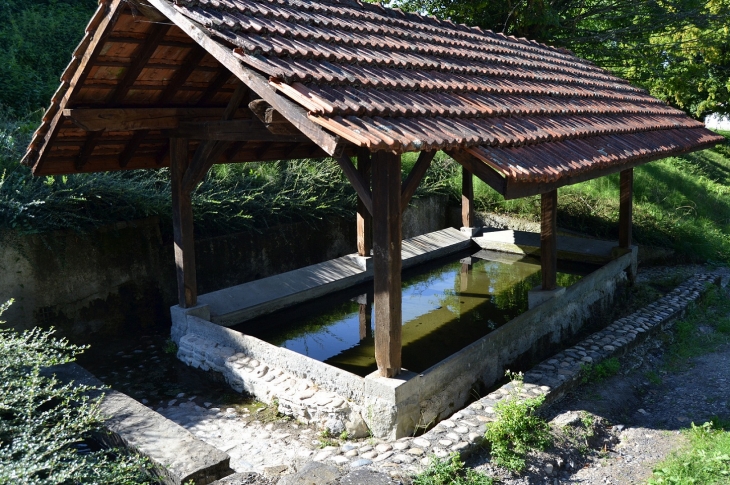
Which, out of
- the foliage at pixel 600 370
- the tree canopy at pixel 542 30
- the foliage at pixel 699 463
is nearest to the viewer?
the foliage at pixel 699 463

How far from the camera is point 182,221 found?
258 inches

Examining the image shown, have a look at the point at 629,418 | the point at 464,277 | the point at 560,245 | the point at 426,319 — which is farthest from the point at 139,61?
the point at 560,245

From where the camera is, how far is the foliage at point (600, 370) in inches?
224

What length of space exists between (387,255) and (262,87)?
1.48 metres

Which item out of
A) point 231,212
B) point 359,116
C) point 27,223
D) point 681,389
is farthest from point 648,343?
point 27,223

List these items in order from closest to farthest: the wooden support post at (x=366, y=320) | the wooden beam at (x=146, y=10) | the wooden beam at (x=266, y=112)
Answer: the wooden beam at (x=266, y=112), the wooden beam at (x=146, y=10), the wooden support post at (x=366, y=320)

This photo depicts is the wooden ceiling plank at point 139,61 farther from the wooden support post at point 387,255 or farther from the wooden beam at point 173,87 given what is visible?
the wooden support post at point 387,255

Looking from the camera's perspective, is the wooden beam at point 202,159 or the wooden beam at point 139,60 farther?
the wooden beam at point 202,159

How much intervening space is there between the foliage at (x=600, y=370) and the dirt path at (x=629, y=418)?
0.06m

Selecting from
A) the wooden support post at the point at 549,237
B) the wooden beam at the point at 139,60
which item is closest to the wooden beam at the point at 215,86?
the wooden beam at the point at 139,60

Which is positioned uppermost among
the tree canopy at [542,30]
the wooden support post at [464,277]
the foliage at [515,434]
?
the tree canopy at [542,30]

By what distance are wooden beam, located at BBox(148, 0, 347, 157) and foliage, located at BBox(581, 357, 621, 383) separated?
3.32 meters

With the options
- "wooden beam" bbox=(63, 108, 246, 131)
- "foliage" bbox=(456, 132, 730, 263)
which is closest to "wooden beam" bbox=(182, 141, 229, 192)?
"wooden beam" bbox=(63, 108, 246, 131)

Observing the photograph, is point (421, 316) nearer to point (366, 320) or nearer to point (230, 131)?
point (366, 320)
